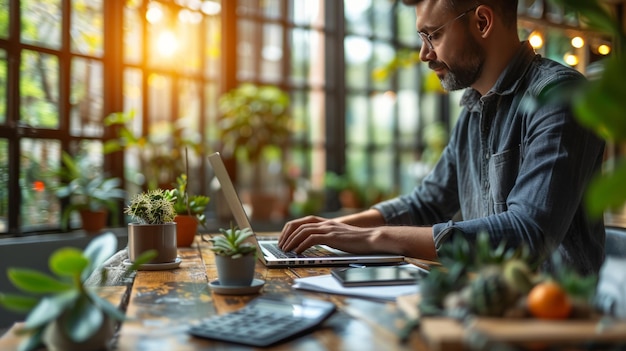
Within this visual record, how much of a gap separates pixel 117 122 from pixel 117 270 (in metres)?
2.45

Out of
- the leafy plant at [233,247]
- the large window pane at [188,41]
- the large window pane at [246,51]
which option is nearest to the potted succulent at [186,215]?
the leafy plant at [233,247]

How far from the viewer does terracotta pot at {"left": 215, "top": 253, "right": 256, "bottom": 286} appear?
4.17 feet

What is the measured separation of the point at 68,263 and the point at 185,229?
1274 mm

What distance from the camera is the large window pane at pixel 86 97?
3828mm

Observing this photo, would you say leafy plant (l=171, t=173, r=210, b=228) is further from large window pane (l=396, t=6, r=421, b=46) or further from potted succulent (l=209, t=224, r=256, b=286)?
large window pane (l=396, t=6, r=421, b=46)

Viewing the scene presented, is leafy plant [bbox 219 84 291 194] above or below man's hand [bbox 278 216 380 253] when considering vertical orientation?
above

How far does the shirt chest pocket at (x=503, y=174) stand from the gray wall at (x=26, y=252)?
7.52 ft

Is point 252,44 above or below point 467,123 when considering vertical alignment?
above

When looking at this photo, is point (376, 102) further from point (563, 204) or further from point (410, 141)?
point (563, 204)

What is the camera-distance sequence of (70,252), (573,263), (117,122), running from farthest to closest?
(117,122) < (573,263) < (70,252)

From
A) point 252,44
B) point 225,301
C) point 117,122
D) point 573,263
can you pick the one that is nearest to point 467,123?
point 573,263

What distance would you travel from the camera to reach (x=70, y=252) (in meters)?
0.90

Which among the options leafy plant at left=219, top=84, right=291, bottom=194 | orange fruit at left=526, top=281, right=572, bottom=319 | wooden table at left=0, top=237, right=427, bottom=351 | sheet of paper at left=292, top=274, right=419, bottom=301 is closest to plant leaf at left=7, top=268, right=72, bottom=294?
wooden table at left=0, top=237, right=427, bottom=351

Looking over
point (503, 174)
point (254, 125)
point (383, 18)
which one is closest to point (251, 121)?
point (254, 125)
